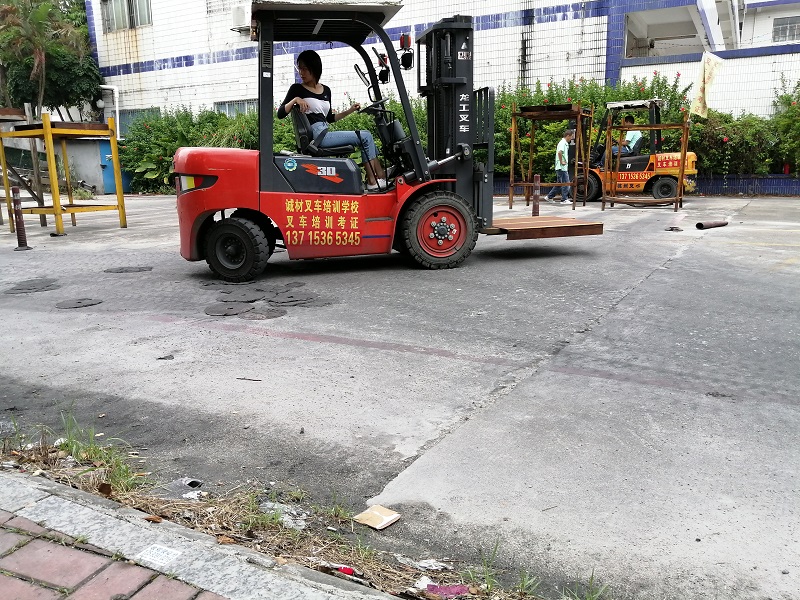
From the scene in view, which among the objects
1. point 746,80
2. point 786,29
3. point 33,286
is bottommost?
point 33,286

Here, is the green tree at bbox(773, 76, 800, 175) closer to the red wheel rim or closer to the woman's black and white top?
the red wheel rim

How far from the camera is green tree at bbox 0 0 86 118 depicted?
25.6 m

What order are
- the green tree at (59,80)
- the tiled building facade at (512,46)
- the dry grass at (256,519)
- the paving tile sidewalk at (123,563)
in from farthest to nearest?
the green tree at (59,80) → the tiled building facade at (512,46) → the dry grass at (256,519) → the paving tile sidewalk at (123,563)

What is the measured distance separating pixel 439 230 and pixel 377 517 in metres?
5.45

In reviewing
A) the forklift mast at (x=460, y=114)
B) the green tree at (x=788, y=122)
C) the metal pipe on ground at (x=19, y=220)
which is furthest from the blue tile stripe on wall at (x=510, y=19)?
the forklift mast at (x=460, y=114)

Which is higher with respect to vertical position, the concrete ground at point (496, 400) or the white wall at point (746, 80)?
the white wall at point (746, 80)

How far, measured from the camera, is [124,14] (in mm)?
27891

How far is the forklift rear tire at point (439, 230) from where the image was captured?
789 centimetres

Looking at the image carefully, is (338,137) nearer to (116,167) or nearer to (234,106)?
(116,167)

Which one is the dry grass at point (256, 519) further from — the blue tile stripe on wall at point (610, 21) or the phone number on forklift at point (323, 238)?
the blue tile stripe on wall at point (610, 21)

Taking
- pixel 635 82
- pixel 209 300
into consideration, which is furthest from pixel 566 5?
pixel 209 300

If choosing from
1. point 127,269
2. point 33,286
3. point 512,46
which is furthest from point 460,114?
point 512,46

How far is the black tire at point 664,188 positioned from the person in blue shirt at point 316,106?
1074cm

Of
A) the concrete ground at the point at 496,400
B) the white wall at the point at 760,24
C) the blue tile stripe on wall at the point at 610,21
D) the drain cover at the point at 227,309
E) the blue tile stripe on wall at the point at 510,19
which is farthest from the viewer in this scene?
the white wall at the point at 760,24
